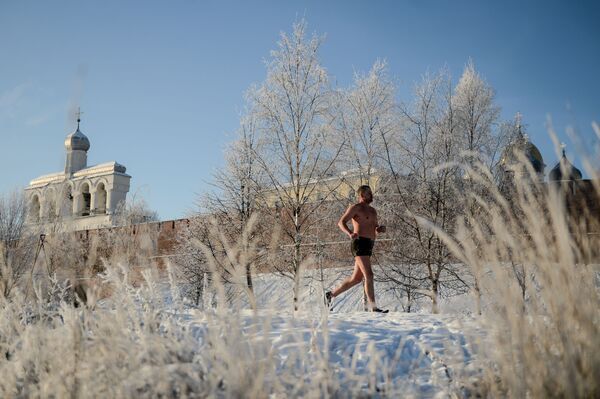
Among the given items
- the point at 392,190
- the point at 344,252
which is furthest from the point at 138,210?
the point at 392,190

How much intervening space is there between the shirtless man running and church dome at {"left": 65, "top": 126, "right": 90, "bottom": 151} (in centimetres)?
5627

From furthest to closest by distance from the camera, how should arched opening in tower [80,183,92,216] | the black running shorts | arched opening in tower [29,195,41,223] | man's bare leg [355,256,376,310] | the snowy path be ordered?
arched opening in tower [80,183,92,216] < arched opening in tower [29,195,41,223] < the black running shorts < man's bare leg [355,256,376,310] < the snowy path

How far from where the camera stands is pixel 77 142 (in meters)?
59.2

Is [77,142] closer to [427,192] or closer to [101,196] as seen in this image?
[101,196]

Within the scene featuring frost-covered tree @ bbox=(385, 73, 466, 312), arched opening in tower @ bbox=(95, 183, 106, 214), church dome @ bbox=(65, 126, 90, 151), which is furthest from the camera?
church dome @ bbox=(65, 126, 90, 151)

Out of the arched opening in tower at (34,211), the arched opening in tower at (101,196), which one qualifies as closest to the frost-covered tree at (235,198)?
the arched opening in tower at (34,211)

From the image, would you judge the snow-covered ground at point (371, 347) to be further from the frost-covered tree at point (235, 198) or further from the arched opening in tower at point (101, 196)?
the arched opening in tower at point (101, 196)

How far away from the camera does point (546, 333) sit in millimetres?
3305

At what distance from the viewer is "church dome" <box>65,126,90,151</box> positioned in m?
59.2

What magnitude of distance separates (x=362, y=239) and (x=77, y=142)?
56620 millimetres

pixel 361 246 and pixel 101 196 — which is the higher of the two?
pixel 101 196

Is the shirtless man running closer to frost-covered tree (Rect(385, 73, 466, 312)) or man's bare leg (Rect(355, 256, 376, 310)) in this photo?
man's bare leg (Rect(355, 256, 376, 310))

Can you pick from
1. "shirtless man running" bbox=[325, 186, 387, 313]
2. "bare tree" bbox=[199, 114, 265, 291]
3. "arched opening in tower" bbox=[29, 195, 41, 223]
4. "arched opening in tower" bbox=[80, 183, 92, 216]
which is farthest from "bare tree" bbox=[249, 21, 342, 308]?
"arched opening in tower" bbox=[80, 183, 92, 216]

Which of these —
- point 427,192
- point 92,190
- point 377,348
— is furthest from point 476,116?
point 92,190
